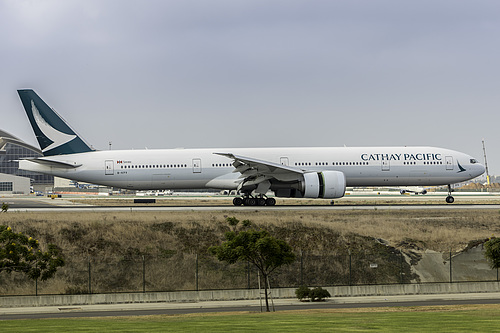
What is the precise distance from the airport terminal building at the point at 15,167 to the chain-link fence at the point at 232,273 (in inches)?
3889

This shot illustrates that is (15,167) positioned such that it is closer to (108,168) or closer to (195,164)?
(108,168)

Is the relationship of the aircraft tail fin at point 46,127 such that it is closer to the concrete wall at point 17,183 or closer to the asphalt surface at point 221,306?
the asphalt surface at point 221,306

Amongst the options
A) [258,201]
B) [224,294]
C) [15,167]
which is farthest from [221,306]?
[15,167]

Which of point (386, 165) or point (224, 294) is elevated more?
point (386, 165)

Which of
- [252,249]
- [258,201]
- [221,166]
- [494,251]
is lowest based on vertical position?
[494,251]

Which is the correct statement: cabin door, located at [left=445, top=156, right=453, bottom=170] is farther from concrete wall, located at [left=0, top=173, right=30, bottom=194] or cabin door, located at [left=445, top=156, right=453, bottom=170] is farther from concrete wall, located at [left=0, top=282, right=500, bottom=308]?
concrete wall, located at [left=0, top=173, right=30, bottom=194]

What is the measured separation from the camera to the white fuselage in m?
47.0

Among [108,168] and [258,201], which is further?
[108,168]

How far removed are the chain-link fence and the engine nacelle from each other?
417 inches

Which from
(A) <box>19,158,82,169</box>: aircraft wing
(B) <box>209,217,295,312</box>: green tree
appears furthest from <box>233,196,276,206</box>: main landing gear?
(B) <box>209,217,295,312</box>: green tree

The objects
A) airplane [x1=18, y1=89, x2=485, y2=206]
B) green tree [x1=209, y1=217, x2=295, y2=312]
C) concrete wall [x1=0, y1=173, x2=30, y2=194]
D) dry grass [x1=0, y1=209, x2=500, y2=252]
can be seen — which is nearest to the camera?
green tree [x1=209, y1=217, x2=295, y2=312]

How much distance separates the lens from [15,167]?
163125mm

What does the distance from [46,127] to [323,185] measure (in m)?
22.0

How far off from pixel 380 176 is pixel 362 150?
2.53 meters
